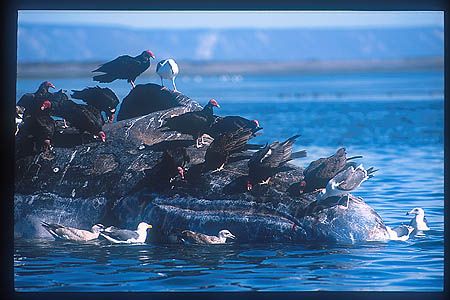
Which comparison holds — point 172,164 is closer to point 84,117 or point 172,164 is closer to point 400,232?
point 84,117

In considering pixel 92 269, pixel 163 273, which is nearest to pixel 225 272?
pixel 163 273

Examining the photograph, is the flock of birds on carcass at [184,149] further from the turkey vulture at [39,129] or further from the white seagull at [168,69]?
the white seagull at [168,69]

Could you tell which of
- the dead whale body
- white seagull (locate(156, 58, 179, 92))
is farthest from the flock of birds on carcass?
white seagull (locate(156, 58, 179, 92))

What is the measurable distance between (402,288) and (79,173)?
14.8 feet

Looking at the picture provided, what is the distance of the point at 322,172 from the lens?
9602 mm

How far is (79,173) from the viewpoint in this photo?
1016cm

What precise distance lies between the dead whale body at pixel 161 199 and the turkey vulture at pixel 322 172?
0.19 metres

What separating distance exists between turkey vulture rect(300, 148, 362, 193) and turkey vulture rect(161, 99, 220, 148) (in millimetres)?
1523

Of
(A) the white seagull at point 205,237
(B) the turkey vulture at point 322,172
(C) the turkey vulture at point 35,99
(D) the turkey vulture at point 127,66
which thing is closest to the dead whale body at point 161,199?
(A) the white seagull at point 205,237

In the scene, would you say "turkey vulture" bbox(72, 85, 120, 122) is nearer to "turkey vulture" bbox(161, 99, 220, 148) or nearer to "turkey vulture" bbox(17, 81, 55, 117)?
"turkey vulture" bbox(17, 81, 55, 117)

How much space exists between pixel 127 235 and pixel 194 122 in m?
1.74

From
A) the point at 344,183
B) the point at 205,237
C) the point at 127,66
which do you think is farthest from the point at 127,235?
the point at 344,183

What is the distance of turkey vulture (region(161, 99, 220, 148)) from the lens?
33.3 ft

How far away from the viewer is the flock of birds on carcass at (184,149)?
31.7 feet
